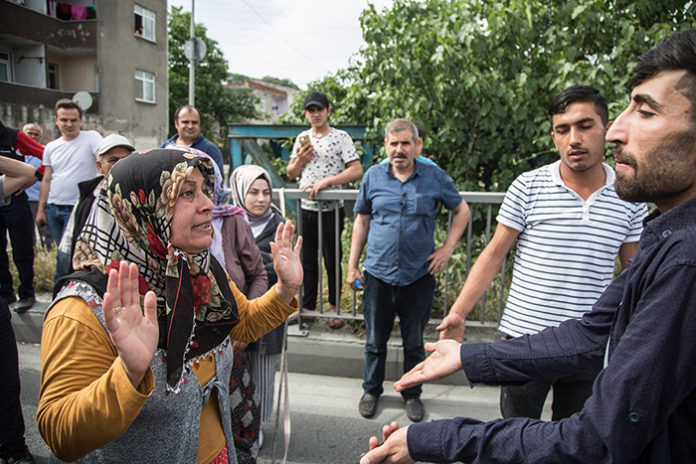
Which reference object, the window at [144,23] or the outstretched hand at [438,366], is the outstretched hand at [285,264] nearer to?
the outstretched hand at [438,366]

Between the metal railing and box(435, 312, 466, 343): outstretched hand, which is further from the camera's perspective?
the metal railing

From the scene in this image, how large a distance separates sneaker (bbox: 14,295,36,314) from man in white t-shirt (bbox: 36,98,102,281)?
1.29 feet

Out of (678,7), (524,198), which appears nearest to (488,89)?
(678,7)

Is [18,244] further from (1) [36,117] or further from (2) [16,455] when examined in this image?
(2) [16,455]

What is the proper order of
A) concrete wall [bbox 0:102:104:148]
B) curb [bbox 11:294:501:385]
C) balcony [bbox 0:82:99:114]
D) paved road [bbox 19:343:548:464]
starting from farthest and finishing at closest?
curb [bbox 11:294:501:385]
concrete wall [bbox 0:102:104:148]
balcony [bbox 0:82:99:114]
paved road [bbox 19:343:548:464]

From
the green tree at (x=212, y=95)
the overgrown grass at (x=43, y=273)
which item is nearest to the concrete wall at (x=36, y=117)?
the overgrown grass at (x=43, y=273)

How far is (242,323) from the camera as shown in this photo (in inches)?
79.2

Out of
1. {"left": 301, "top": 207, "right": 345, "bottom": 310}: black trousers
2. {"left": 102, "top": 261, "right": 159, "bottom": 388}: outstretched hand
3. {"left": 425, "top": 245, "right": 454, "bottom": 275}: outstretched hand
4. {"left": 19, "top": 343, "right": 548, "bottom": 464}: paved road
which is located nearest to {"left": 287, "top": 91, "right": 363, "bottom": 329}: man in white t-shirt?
{"left": 301, "top": 207, "right": 345, "bottom": 310}: black trousers

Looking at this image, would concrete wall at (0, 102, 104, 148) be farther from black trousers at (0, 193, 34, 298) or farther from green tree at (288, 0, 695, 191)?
green tree at (288, 0, 695, 191)

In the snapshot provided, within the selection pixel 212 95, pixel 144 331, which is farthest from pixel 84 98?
pixel 212 95

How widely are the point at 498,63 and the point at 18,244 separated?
5.52 metres

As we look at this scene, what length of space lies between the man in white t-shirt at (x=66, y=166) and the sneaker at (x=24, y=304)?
0.39 meters

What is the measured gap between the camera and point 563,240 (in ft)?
7.46

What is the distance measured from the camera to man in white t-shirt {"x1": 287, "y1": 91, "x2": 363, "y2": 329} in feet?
14.1
